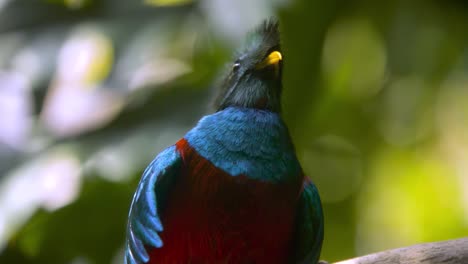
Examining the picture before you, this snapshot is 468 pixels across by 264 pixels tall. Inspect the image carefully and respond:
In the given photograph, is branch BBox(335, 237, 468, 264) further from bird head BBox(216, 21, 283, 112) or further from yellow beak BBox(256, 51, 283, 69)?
yellow beak BBox(256, 51, 283, 69)

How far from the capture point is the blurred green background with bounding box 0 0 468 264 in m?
4.36

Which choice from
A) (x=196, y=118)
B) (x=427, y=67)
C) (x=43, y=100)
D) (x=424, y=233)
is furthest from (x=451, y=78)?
(x=43, y=100)

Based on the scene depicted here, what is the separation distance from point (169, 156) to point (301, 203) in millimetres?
459

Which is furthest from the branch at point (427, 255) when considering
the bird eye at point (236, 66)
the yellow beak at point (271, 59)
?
the bird eye at point (236, 66)

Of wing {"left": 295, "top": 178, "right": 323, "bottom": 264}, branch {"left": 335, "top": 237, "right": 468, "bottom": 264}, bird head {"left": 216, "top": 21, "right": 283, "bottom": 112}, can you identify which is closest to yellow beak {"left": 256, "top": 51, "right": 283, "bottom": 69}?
bird head {"left": 216, "top": 21, "right": 283, "bottom": 112}

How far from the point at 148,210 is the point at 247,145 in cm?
39

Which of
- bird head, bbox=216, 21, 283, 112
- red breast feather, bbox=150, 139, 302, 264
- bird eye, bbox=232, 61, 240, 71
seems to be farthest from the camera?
bird eye, bbox=232, 61, 240, 71

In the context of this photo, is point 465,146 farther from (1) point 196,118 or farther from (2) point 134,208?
(2) point 134,208

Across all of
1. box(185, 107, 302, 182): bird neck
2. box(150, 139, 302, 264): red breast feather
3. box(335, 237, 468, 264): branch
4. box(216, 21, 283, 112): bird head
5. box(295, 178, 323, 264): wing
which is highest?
box(216, 21, 283, 112): bird head

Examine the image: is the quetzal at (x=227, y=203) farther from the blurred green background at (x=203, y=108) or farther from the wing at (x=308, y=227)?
the blurred green background at (x=203, y=108)

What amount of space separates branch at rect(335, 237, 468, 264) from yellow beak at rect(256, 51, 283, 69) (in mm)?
819

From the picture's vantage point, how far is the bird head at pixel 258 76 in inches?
111

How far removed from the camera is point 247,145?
2.52 m

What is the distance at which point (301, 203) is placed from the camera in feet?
8.14
